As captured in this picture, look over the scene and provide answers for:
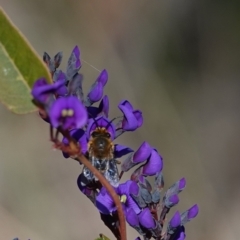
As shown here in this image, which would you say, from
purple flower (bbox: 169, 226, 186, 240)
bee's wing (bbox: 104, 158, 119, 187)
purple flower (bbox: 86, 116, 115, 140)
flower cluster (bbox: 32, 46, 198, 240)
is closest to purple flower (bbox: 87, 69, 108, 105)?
flower cluster (bbox: 32, 46, 198, 240)

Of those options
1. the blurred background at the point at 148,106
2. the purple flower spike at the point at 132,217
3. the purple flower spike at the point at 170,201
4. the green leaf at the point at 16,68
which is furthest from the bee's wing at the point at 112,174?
the blurred background at the point at 148,106

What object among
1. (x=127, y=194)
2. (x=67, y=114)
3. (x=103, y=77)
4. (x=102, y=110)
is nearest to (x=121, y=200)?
(x=127, y=194)

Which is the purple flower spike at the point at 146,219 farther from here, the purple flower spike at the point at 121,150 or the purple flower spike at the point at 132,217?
the purple flower spike at the point at 121,150

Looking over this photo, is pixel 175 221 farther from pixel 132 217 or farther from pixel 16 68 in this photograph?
pixel 16 68

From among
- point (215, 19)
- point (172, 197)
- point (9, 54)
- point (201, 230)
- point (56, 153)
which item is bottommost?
point (172, 197)

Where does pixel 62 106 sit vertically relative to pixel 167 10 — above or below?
below

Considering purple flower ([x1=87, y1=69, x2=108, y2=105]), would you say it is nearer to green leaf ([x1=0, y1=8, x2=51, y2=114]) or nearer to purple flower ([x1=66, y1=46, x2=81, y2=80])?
purple flower ([x1=66, y1=46, x2=81, y2=80])

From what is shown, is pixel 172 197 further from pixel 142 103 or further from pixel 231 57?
pixel 231 57

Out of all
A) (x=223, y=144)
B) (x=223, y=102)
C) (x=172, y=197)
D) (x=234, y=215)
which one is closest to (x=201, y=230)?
(x=234, y=215)
